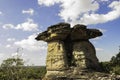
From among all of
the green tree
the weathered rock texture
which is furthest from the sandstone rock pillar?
the green tree

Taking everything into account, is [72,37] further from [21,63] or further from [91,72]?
[21,63]

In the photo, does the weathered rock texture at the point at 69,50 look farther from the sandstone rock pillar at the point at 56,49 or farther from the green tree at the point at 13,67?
the green tree at the point at 13,67

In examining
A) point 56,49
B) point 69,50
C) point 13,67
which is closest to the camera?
point 56,49

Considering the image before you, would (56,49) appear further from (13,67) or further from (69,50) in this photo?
(13,67)

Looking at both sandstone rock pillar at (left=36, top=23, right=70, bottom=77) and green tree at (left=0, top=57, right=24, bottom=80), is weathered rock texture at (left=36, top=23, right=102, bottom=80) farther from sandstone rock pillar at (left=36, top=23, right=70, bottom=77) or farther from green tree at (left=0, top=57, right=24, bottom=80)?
green tree at (left=0, top=57, right=24, bottom=80)

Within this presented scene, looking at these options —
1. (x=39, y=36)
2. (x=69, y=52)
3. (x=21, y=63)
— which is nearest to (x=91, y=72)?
(x=69, y=52)

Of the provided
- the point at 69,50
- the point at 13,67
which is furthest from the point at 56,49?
the point at 13,67

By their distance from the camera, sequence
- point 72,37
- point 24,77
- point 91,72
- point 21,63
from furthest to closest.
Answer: point 24,77, point 21,63, point 72,37, point 91,72

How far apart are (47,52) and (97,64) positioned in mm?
3699

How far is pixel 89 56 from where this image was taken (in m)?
18.6

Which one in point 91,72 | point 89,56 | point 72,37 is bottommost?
point 91,72

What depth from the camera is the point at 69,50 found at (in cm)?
1922

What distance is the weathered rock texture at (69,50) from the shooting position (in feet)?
59.1

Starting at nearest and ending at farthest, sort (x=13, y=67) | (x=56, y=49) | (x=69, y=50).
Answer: (x=56, y=49), (x=69, y=50), (x=13, y=67)
